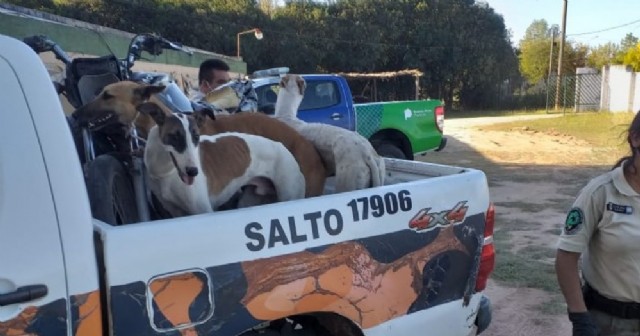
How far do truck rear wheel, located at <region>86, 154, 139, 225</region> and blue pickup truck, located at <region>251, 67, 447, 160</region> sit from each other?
635 cm

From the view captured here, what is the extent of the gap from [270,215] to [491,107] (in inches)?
1595

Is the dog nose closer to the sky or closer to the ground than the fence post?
closer to the sky

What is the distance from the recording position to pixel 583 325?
2564 mm

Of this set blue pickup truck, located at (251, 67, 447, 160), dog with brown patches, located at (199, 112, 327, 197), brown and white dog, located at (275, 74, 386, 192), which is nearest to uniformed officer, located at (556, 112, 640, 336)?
brown and white dog, located at (275, 74, 386, 192)

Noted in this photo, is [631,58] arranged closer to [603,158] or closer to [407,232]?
[603,158]

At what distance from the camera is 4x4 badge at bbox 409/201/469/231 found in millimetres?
2654

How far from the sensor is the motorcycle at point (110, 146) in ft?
8.34

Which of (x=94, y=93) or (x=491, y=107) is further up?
(x=94, y=93)

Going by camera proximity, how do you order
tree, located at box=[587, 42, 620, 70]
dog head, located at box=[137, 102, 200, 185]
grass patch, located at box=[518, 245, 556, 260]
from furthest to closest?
tree, located at box=[587, 42, 620, 70], grass patch, located at box=[518, 245, 556, 260], dog head, located at box=[137, 102, 200, 185]

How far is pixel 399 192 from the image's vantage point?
265 centimetres

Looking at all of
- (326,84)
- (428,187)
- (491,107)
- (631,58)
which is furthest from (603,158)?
(491,107)

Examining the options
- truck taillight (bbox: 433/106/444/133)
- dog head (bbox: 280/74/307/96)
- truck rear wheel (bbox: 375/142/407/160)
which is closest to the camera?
dog head (bbox: 280/74/307/96)

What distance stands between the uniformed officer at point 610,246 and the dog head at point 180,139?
5.45ft

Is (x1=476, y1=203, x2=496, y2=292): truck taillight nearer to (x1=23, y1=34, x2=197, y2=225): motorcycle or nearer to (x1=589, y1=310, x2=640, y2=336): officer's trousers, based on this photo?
(x1=589, y1=310, x2=640, y2=336): officer's trousers
